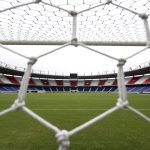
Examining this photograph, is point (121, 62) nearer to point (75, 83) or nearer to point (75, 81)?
point (75, 83)

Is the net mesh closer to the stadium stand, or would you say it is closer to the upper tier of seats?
the upper tier of seats

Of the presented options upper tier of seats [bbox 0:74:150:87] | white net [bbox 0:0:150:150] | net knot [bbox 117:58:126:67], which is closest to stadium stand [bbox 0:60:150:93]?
upper tier of seats [bbox 0:74:150:87]

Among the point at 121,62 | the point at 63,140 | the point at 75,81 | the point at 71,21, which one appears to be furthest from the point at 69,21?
the point at 75,81

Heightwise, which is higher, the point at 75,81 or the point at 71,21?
the point at 75,81

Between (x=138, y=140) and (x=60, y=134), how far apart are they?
206 centimetres

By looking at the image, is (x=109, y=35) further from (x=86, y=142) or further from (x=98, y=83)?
(x=98, y=83)

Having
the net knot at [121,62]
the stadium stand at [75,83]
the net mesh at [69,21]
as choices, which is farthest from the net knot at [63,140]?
the stadium stand at [75,83]

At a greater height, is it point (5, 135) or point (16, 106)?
point (16, 106)

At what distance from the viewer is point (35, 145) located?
2828 millimetres

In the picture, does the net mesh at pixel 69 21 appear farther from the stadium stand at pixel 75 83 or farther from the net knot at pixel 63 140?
the stadium stand at pixel 75 83

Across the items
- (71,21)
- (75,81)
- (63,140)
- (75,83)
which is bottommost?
(63,140)

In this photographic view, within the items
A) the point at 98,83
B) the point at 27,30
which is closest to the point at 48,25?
the point at 27,30

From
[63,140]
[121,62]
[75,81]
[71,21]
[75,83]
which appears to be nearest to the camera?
[63,140]

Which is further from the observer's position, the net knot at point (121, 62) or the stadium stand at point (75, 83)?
the stadium stand at point (75, 83)
